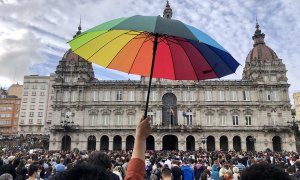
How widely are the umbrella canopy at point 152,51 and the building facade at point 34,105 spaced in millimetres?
90464

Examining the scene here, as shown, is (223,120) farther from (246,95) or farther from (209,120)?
(246,95)

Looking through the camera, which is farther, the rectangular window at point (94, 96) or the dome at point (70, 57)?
the dome at point (70, 57)

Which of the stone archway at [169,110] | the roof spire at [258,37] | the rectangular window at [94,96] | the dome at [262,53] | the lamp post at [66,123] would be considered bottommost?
the lamp post at [66,123]

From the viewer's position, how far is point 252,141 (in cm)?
5116

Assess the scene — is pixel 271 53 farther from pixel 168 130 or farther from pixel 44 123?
pixel 44 123

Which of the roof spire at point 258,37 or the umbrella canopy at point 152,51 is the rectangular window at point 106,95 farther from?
the umbrella canopy at point 152,51

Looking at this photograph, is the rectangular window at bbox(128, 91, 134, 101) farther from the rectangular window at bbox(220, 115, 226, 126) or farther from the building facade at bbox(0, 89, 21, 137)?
the building facade at bbox(0, 89, 21, 137)

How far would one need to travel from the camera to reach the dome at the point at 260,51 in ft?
183

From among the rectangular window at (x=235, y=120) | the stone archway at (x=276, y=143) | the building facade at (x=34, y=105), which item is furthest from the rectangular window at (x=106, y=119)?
A: the building facade at (x=34, y=105)

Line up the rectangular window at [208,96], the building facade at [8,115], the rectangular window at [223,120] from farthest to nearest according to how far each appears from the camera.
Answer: the building facade at [8,115] → the rectangular window at [208,96] → the rectangular window at [223,120]

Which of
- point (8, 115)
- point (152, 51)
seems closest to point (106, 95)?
point (152, 51)

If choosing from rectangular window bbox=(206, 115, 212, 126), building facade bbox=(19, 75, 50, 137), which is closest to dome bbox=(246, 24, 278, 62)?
rectangular window bbox=(206, 115, 212, 126)

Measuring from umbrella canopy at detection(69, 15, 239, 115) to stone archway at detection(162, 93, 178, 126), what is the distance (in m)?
46.7

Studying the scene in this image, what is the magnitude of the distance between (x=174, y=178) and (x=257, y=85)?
46.6 meters
